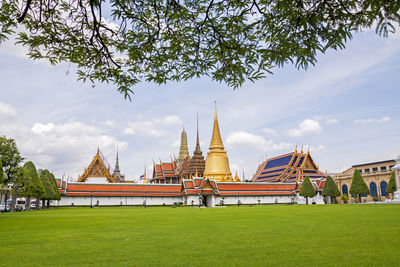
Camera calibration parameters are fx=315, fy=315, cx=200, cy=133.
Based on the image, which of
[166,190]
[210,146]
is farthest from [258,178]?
[166,190]

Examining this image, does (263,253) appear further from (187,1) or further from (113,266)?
(187,1)

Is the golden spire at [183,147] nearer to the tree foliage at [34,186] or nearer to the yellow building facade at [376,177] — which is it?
the yellow building facade at [376,177]

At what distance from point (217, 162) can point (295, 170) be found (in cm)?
1574

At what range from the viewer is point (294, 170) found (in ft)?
207

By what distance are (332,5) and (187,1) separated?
202 cm

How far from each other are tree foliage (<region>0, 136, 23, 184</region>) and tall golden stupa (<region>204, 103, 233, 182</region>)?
42862 millimetres

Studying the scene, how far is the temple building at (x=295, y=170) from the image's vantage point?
59.1 meters

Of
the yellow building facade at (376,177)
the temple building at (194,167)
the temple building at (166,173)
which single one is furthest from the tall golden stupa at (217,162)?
the yellow building facade at (376,177)

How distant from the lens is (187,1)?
4656 millimetres

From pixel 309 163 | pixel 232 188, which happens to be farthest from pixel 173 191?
pixel 309 163

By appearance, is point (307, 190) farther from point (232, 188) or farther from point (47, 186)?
point (47, 186)

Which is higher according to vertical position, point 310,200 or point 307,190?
point 307,190

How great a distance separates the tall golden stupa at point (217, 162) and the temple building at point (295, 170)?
33.7ft

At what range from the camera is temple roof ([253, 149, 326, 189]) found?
60.9m
